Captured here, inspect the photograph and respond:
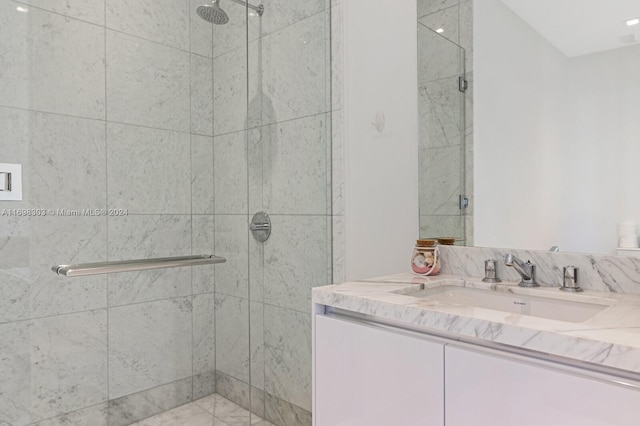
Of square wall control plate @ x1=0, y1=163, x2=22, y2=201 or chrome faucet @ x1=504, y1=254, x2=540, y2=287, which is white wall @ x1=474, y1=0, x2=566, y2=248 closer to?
chrome faucet @ x1=504, y1=254, x2=540, y2=287

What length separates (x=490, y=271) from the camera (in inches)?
53.9

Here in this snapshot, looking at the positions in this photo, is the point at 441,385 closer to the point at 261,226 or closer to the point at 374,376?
the point at 374,376

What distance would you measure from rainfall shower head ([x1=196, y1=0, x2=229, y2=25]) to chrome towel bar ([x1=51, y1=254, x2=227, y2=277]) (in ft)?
3.01

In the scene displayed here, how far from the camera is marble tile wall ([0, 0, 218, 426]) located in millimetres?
1365

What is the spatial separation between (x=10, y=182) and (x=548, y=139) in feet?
5.55

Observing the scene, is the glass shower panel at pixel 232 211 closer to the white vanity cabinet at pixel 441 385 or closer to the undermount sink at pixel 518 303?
the white vanity cabinet at pixel 441 385

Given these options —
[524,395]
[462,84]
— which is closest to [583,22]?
[462,84]

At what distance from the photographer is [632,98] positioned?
3.87ft

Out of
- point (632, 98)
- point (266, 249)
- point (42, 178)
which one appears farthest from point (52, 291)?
point (632, 98)

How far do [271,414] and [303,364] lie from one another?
9.5 inches

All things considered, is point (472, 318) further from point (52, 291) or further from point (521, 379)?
point (52, 291)

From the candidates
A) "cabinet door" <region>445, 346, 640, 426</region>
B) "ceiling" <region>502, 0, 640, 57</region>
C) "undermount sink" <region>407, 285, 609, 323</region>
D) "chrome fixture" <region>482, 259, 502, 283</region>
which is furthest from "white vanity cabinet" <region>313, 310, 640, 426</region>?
"ceiling" <region>502, 0, 640, 57</region>

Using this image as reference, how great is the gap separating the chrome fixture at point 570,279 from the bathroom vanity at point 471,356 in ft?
0.12

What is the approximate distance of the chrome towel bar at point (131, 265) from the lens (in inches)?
56.8
